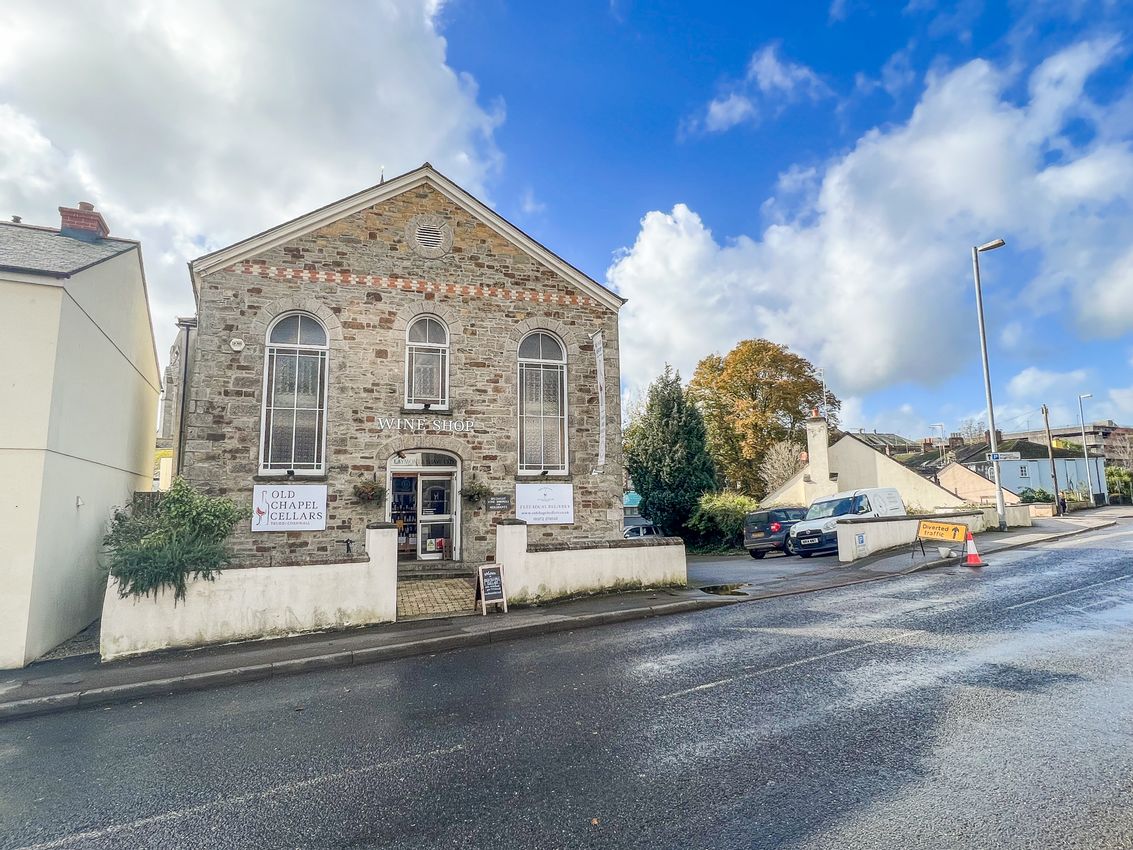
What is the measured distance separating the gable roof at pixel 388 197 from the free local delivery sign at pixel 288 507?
15.9ft

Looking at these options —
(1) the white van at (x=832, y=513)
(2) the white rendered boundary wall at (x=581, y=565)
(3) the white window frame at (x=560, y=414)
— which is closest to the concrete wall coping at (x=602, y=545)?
(2) the white rendered boundary wall at (x=581, y=565)

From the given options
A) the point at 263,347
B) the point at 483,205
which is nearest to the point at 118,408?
the point at 263,347

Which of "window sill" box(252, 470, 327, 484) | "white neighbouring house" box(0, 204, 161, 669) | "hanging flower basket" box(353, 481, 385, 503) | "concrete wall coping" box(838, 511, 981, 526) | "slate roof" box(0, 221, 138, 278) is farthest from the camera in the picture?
"concrete wall coping" box(838, 511, 981, 526)

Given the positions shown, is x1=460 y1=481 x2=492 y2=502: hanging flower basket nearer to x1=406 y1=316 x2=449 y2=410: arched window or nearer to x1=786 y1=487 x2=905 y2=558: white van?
x1=406 y1=316 x2=449 y2=410: arched window

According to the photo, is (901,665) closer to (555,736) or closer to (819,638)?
(819,638)

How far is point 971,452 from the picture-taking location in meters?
49.6

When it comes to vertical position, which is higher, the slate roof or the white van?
the slate roof

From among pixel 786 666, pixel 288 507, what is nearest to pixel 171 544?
pixel 288 507

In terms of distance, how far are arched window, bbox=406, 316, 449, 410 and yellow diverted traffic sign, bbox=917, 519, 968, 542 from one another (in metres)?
13.0

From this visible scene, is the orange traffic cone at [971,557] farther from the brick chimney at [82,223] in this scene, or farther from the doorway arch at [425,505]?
the brick chimney at [82,223]

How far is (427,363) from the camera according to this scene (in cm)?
1397

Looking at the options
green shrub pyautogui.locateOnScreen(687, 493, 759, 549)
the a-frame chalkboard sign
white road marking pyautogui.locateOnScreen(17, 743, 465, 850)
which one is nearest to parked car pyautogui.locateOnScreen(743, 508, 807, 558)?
green shrub pyautogui.locateOnScreen(687, 493, 759, 549)

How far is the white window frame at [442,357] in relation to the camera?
536 inches

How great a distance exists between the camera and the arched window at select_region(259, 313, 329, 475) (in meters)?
12.8
